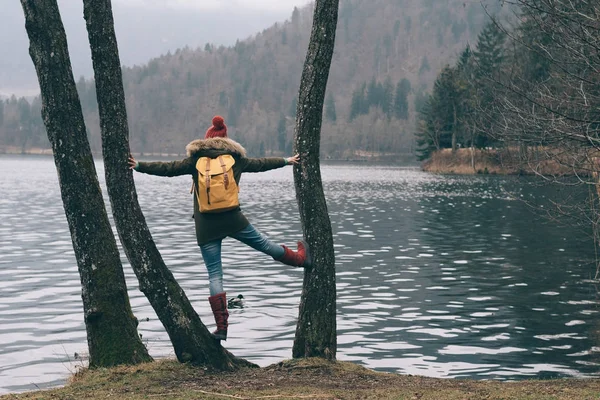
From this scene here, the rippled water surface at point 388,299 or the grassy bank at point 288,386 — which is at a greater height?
the grassy bank at point 288,386

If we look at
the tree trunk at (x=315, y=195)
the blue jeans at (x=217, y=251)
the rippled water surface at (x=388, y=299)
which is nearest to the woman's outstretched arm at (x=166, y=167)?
the blue jeans at (x=217, y=251)

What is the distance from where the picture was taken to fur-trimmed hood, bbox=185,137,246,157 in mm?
10359

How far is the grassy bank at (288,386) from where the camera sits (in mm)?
8938

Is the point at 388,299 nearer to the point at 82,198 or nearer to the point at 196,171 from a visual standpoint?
the point at 196,171

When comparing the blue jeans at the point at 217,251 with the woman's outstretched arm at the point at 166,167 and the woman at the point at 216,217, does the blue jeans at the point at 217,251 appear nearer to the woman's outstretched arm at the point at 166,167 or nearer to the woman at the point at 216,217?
the woman at the point at 216,217

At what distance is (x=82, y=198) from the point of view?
411 inches

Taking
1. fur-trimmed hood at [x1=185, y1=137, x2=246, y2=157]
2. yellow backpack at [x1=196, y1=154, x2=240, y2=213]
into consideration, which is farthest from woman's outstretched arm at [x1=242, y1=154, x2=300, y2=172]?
yellow backpack at [x1=196, y1=154, x2=240, y2=213]

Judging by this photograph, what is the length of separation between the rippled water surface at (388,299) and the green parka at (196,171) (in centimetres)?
386

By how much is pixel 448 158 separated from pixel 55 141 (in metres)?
104

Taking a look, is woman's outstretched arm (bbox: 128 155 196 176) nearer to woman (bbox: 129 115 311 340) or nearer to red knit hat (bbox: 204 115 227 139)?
woman (bbox: 129 115 311 340)

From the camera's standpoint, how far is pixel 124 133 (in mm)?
10383

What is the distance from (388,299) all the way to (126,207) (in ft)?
37.6

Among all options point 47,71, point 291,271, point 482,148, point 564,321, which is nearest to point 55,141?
point 47,71

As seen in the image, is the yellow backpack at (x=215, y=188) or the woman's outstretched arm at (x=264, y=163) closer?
the yellow backpack at (x=215, y=188)
